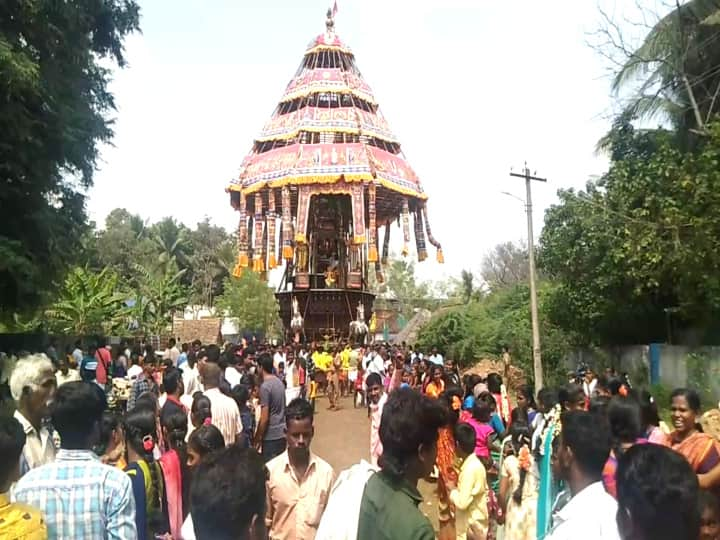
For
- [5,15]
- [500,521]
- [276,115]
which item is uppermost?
[276,115]

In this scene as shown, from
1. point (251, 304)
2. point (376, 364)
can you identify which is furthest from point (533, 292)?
point (251, 304)

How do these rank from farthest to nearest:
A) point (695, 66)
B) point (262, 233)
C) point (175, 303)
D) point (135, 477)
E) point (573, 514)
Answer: point (175, 303)
point (262, 233)
point (695, 66)
point (135, 477)
point (573, 514)

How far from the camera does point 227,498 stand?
2.22m

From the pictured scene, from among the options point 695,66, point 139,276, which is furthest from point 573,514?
point 139,276

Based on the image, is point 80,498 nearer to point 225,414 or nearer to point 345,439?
point 225,414

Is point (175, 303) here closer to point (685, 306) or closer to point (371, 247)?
point (371, 247)

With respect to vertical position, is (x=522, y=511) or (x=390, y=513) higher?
(x=390, y=513)

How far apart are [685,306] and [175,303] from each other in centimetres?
2672

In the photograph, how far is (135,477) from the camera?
3.50 meters

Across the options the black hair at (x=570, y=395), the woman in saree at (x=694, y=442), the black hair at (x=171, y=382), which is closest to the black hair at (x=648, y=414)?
the woman in saree at (x=694, y=442)

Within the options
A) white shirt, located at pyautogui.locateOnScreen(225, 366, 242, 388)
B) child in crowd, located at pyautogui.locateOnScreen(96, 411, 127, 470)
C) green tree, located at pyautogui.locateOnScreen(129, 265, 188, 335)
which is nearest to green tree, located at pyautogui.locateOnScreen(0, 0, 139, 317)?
white shirt, located at pyautogui.locateOnScreen(225, 366, 242, 388)

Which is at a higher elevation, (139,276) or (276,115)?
(276,115)

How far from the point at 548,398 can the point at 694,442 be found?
6.56 ft

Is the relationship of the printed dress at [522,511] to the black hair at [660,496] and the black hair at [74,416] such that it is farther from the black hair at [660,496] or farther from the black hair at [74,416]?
the black hair at [74,416]
